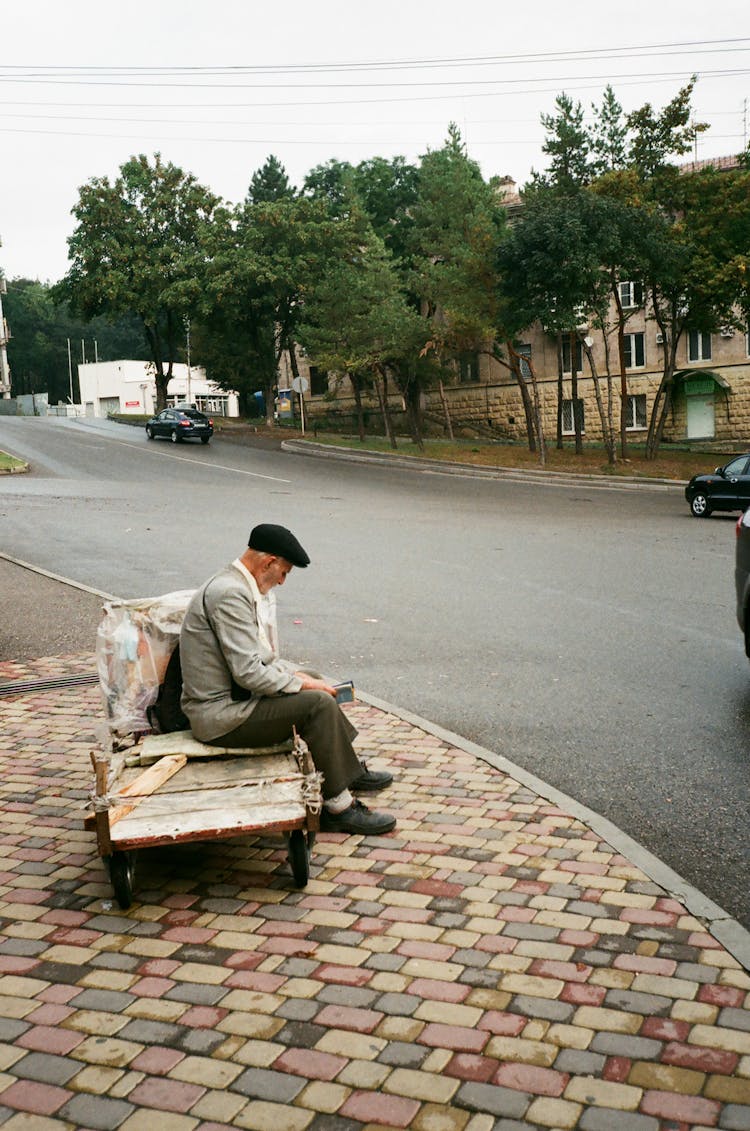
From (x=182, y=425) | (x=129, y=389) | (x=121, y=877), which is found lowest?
(x=121, y=877)

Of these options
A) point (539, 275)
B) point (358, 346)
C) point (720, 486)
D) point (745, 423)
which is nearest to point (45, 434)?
point (358, 346)

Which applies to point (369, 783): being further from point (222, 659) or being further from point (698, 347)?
point (698, 347)

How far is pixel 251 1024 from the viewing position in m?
3.58

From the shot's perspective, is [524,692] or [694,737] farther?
[524,692]

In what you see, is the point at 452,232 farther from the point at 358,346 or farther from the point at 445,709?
the point at 445,709

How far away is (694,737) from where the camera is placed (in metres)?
7.06

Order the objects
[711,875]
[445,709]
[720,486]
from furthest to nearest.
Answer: [720,486] → [445,709] → [711,875]

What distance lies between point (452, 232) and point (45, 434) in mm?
19799

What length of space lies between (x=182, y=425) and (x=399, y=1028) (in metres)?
43.1

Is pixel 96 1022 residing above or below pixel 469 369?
below

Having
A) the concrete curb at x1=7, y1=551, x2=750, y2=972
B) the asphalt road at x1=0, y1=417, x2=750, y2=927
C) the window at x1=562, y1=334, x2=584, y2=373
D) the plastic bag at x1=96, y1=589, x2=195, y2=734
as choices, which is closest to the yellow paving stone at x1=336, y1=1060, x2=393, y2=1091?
the concrete curb at x1=7, y1=551, x2=750, y2=972

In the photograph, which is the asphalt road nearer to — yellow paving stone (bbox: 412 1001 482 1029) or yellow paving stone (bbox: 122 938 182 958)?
yellow paving stone (bbox: 412 1001 482 1029)

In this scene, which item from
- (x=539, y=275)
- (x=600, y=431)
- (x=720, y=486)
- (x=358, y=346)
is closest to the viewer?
(x=720, y=486)

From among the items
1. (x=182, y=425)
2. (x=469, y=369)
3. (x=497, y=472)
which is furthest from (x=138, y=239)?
A: (x=497, y=472)
